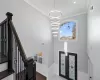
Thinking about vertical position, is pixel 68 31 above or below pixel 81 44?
above

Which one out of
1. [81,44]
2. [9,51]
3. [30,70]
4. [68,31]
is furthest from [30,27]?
[30,70]

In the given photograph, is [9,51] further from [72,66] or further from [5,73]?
[72,66]

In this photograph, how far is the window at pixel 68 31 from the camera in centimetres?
704

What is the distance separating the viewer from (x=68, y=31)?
24.3ft

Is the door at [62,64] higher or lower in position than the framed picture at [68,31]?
lower

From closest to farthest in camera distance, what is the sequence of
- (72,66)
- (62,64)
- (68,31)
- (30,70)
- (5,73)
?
(30,70), (5,73), (72,66), (68,31), (62,64)

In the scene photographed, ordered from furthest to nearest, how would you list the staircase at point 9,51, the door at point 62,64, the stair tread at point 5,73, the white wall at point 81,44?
the door at point 62,64 < the white wall at point 81,44 < the staircase at point 9,51 < the stair tread at point 5,73

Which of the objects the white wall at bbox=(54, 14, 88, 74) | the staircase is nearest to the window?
the white wall at bbox=(54, 14, 88, 74)

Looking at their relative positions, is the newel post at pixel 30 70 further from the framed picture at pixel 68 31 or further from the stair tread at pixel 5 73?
the framed picture at pixel 68 31

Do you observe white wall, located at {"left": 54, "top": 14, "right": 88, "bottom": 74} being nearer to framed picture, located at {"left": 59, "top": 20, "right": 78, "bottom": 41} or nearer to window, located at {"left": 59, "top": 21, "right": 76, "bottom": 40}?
framed picture, located at {"left": 59, "top": 20, "right": 78, "bottom": 41}

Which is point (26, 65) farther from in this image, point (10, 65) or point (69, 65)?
point (69, 65)

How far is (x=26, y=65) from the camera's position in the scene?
4.95 feet

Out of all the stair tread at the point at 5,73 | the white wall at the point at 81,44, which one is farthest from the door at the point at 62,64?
the stair tread at the point at 5,73

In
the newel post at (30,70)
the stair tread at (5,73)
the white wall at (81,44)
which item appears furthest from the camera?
the white wall at (81,44)
